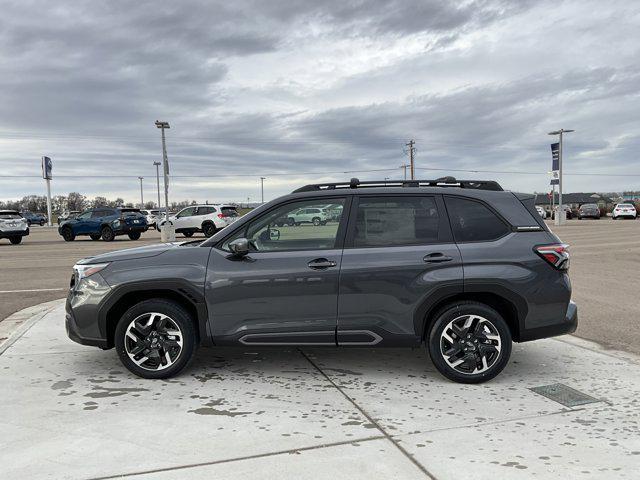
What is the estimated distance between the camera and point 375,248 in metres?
4.69

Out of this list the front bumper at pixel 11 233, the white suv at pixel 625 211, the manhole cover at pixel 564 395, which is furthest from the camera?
the white suv at pixel 625 211

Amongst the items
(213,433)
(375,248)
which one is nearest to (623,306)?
(375,248)

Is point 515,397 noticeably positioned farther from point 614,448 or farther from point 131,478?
point 131,478

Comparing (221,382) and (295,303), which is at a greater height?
(295,303)

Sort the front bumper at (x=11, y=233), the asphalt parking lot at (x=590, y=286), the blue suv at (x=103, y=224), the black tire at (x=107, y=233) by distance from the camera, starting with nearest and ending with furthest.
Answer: the asphalt parking lot at (x=590, y=286), the front bumper at (x=11, y=233), the blue suv at (x=103, y=224), the black tire at (x=107, y=233)

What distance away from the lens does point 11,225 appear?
24.6 metres

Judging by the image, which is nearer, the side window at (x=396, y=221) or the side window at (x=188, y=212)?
the side window at (x=396, y=221)

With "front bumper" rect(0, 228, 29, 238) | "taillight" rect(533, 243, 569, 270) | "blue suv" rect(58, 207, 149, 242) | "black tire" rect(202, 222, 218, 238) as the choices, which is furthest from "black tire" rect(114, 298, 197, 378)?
"black tire" rect(202, 222, 218, 238)

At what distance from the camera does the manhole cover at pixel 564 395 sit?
420 centimetres

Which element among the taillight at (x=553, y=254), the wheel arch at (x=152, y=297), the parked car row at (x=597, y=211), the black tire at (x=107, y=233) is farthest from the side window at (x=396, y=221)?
the parked car row at (x=597, y=211)

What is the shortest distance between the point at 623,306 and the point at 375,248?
5224 millimetres

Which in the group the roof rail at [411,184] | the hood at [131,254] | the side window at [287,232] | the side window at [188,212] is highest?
the side window at [188,212]

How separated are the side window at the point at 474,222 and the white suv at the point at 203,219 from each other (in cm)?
2496

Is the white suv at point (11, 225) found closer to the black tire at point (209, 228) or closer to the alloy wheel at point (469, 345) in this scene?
the black tire at point (209, 228)
